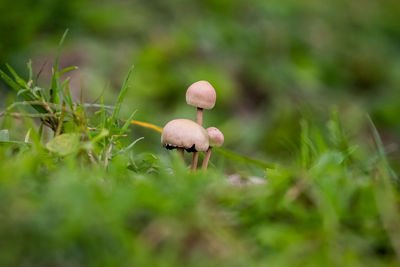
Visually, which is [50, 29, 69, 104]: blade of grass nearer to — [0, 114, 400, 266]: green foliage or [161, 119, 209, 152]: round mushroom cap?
[0, 114, 400, 266]: green foliage

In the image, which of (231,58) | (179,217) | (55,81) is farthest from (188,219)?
(231,58)

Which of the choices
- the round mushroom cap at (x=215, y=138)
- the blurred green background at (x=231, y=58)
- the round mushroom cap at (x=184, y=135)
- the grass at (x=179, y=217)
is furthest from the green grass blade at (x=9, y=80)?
the blurred green background at (x=231, y=58)

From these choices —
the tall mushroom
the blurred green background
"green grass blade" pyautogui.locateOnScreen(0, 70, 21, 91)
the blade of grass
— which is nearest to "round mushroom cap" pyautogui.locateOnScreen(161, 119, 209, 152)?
the tall mushroom

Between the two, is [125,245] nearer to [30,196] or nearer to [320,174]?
[30,196]

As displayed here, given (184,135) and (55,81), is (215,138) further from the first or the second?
(55,81)

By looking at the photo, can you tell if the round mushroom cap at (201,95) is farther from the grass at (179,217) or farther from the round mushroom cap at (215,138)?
the grass at (179,217)

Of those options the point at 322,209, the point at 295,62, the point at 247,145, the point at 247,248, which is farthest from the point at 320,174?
the point at 295,62

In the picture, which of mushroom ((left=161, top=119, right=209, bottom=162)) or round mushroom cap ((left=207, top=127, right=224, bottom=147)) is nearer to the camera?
mushroom ((left=161, top=119, right=209, bottom=162))
